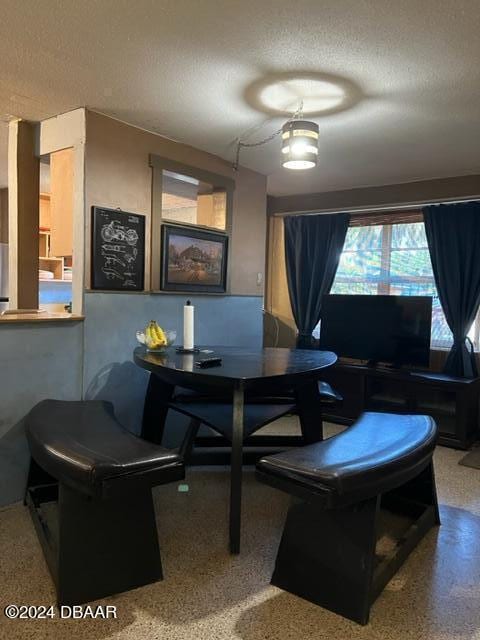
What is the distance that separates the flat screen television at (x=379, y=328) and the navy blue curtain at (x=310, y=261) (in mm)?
359

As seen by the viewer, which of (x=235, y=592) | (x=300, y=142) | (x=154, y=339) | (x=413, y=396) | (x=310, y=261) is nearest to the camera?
(x=235, y=592)

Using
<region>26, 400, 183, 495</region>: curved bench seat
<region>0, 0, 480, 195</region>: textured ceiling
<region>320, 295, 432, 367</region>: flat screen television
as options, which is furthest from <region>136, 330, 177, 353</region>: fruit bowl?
<region>320, 295, 432, 367</region>: flat screen television

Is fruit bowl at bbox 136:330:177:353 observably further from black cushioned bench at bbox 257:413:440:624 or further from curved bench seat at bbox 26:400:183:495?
black cushioned bench at bbox 257:413:440:624

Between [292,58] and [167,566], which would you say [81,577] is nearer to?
[167,566]

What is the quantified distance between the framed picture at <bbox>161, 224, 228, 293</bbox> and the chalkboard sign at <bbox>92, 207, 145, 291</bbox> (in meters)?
0.22

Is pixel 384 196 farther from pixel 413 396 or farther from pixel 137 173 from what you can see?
pixel 137 173

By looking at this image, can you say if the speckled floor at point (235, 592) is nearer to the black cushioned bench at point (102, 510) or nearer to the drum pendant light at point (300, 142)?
the black cushioned bench at point (102, 510)

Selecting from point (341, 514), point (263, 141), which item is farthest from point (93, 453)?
point (263, 141)

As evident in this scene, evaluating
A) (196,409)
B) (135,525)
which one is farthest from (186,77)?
(135,525)

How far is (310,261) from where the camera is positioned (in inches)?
189

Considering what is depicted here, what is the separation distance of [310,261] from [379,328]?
111cm

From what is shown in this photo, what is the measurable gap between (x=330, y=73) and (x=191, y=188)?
6.89ft

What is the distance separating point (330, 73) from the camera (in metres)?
2.18

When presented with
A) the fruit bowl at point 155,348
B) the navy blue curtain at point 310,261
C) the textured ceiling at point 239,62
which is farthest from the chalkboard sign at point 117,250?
the navy blue curtain at point 310,261
